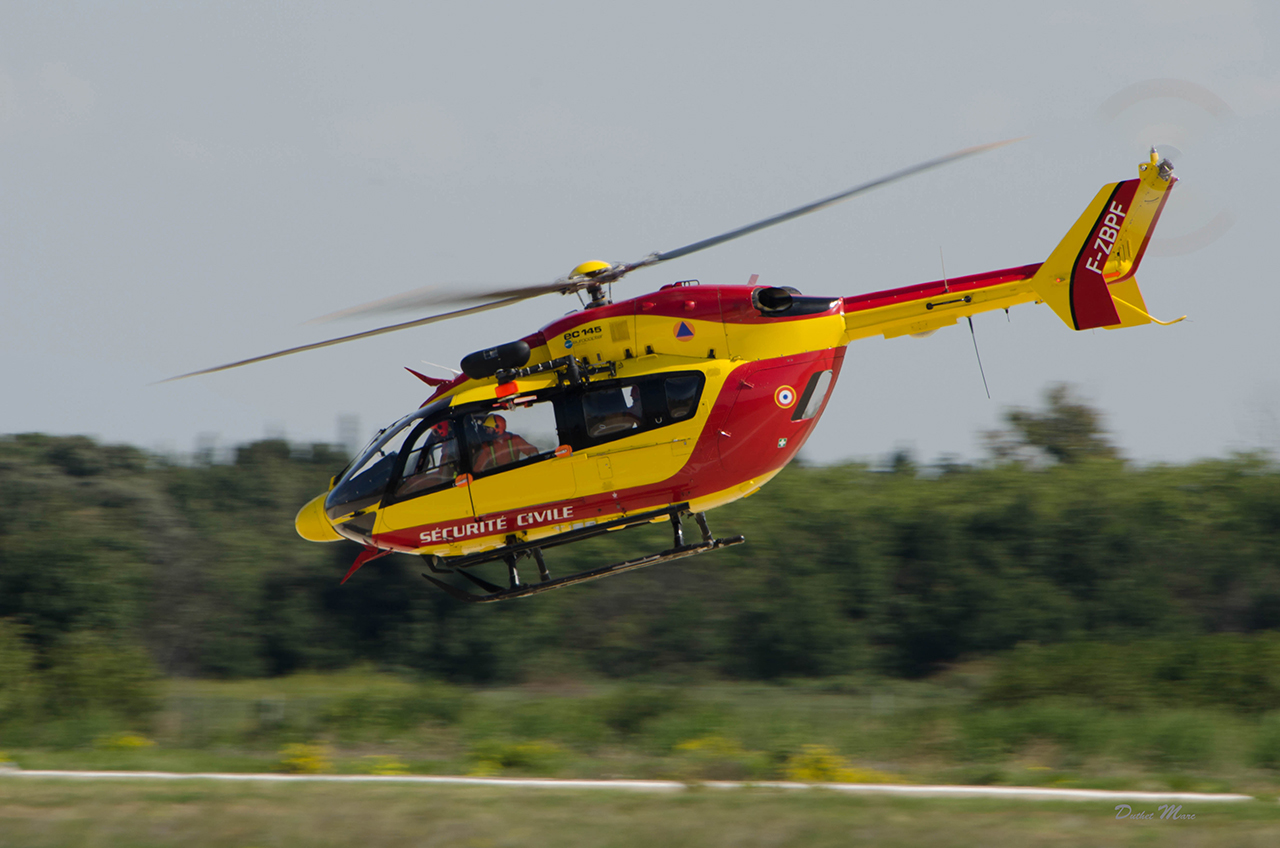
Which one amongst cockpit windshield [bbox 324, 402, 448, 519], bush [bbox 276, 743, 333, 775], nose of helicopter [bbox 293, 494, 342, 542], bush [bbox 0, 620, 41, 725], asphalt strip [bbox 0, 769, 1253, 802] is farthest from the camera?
bush [bbox 0, 620, 41, 725]

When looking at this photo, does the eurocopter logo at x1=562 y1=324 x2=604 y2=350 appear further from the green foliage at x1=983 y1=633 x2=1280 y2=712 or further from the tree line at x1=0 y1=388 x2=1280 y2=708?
the tree line at x1=0 y1=388 x2=1280 y2=708

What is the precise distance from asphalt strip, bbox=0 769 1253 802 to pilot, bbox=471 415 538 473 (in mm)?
3664

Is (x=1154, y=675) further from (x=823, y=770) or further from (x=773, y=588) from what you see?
(x=773, y=588)

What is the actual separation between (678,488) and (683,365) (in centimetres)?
133

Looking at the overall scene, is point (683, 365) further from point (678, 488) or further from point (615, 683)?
point (615, 683)

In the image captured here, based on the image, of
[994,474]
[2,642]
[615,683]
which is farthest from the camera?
[994,474]

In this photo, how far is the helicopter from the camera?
13031mm

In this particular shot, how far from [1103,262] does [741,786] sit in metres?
6.86

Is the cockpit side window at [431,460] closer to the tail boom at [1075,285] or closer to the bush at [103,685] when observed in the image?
the tail boom at [1075,285]

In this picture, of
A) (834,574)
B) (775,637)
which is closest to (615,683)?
(775,637)

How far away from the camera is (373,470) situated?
13859 millimetres

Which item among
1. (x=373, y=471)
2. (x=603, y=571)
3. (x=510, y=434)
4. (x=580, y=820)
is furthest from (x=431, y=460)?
(x=580, y=820)

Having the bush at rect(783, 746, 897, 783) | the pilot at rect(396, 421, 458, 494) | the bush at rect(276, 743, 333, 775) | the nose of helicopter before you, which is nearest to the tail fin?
the bush at rect(783, 746, 897, 783)

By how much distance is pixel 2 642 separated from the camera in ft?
90.7
